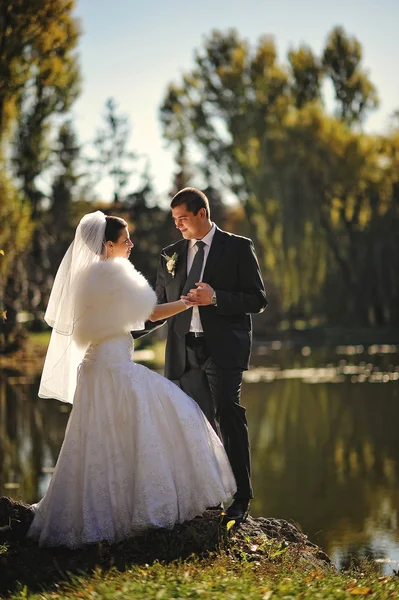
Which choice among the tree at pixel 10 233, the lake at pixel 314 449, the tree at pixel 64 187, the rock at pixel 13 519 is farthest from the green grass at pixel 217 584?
the tree at pixel 64 187

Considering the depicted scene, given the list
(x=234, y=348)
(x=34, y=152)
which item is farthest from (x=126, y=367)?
(x=34, y=152)

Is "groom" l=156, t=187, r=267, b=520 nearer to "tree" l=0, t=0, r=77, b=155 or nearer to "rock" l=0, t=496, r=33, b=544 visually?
"rock" l=0, t=496, r=33, b=544

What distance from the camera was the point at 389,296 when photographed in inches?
1321

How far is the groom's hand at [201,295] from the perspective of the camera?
237 inches

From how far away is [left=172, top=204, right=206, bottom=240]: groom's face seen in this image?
627 centimetres

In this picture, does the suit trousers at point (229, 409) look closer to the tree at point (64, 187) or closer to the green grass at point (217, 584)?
the green grass at point (217, 584)

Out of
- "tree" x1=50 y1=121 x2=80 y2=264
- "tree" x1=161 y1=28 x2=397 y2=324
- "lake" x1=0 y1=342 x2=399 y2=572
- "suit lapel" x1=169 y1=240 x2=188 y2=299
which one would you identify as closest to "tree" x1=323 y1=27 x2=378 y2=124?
"tree" x1=161 y1=28 x2=397 y2=324

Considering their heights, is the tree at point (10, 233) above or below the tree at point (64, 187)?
below

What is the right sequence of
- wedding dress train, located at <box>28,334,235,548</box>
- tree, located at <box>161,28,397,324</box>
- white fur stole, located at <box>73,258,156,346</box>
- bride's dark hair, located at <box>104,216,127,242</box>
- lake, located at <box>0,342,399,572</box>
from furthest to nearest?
1. tree, located at <box>161,28,397,324</box>
2. lake, located at <box>0,342,399,572</box>
3. bride's dark hair, located at <box>104,216,127,242</box>
4. white fur stole, located at <box>73,258,156,346</box>
5. wedding dress train, located at <box>28,334,235,548</box>

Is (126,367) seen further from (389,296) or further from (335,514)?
(389,296)

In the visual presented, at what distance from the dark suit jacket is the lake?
1.84 m

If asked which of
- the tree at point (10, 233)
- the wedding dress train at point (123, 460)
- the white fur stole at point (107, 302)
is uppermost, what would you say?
the tree at point (10, 233)

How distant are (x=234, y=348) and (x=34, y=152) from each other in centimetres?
2370

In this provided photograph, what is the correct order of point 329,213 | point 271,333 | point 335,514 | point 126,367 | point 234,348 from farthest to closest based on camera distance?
1. point 271,333
2. point 329,213
3. point 335,514
4. point 234,348
5. point 126,367
